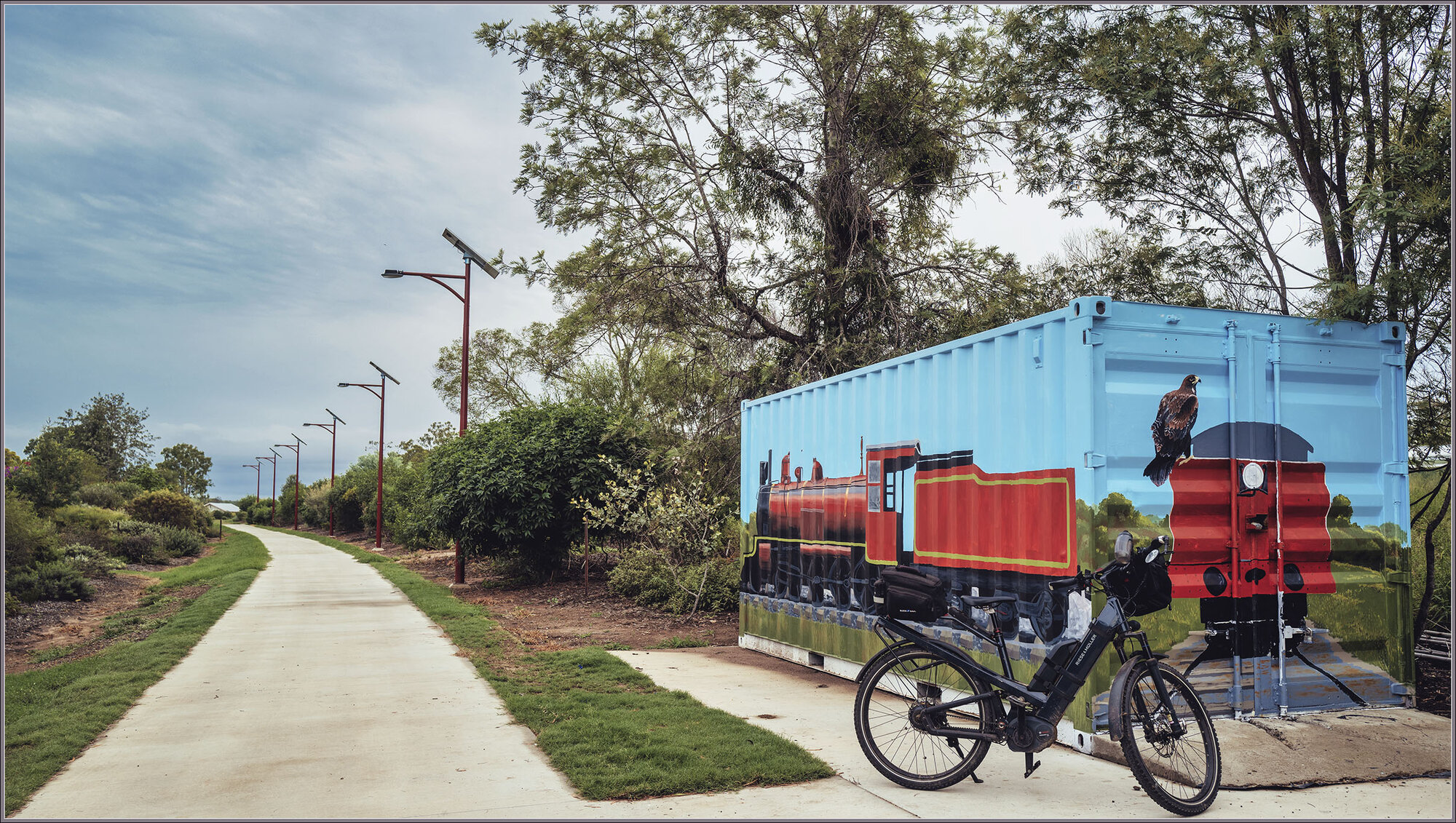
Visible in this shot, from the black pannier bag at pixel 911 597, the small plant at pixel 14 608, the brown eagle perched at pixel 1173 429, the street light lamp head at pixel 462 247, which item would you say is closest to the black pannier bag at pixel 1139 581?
the brown eagle perched at pixel 1173 429

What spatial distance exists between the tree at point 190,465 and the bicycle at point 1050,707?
3688 inches

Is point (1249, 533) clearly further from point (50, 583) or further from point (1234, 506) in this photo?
point (50, 583)

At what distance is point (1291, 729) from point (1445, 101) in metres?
5.77

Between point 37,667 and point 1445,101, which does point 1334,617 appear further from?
point 37,667

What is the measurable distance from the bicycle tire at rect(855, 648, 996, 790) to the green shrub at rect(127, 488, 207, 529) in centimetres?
4111

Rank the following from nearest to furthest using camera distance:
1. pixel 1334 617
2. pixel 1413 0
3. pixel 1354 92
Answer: pixel 1334 617
pixel 1413 0
pixel 1354 92

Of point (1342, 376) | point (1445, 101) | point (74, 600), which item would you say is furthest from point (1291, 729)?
point (74, 600)

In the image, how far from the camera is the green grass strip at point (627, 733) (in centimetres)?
531

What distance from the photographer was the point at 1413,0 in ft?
25.4

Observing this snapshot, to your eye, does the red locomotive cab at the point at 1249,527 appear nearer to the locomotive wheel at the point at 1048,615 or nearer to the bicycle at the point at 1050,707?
the bicycle at the point at 1050,707

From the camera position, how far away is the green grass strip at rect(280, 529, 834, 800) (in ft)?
17.4

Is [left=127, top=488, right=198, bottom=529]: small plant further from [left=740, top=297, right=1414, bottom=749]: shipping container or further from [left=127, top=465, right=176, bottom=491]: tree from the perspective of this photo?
[left=740, top=297, right=1414, bottom=749]: shipping container

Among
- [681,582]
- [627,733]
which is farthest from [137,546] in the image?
[627,733]

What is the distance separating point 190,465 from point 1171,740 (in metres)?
101
